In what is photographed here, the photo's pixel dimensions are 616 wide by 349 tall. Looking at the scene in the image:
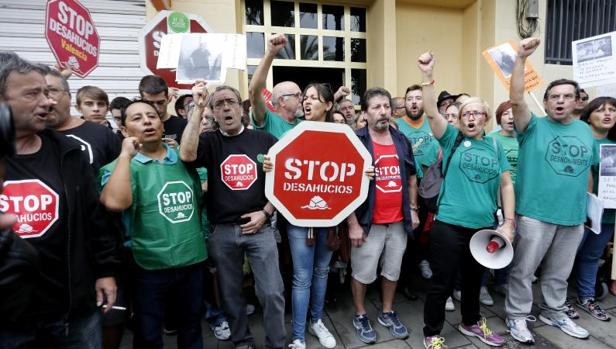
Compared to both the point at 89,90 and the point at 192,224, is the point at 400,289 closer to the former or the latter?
the point at 192,224

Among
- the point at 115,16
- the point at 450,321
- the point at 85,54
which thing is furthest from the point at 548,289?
the point at 115,16

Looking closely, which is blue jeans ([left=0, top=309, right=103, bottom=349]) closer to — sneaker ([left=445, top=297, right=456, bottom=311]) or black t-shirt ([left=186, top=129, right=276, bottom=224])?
black t-shirt ([left=186, top=129, right=276, bottom=224])

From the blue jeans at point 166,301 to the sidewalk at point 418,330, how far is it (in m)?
0.68

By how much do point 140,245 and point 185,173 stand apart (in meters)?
0.50

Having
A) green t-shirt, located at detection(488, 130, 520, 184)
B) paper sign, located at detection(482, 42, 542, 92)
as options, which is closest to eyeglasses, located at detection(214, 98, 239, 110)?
green t-shirt, located at detection(488, 130, 520, 184)

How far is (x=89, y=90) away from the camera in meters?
2.98

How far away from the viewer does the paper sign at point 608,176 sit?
124 inches

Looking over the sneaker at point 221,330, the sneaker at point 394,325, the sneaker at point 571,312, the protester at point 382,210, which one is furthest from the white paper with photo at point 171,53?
the sneaker at point 571,312

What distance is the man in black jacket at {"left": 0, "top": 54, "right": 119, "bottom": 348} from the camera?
1.40 meters

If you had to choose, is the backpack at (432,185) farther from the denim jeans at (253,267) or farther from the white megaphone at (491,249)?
the denim jeans at (253,267)

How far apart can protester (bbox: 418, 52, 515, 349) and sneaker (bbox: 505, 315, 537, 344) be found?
0.20 m

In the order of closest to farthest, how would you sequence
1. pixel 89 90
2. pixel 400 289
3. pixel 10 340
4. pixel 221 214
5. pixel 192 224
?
pixel 10 340, pixel 192 224, pixel 221 214, pixel 89 90, pixel 400 289

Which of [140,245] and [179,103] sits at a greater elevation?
[179,103]

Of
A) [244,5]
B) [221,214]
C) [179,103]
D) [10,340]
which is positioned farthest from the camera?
[244,5]
